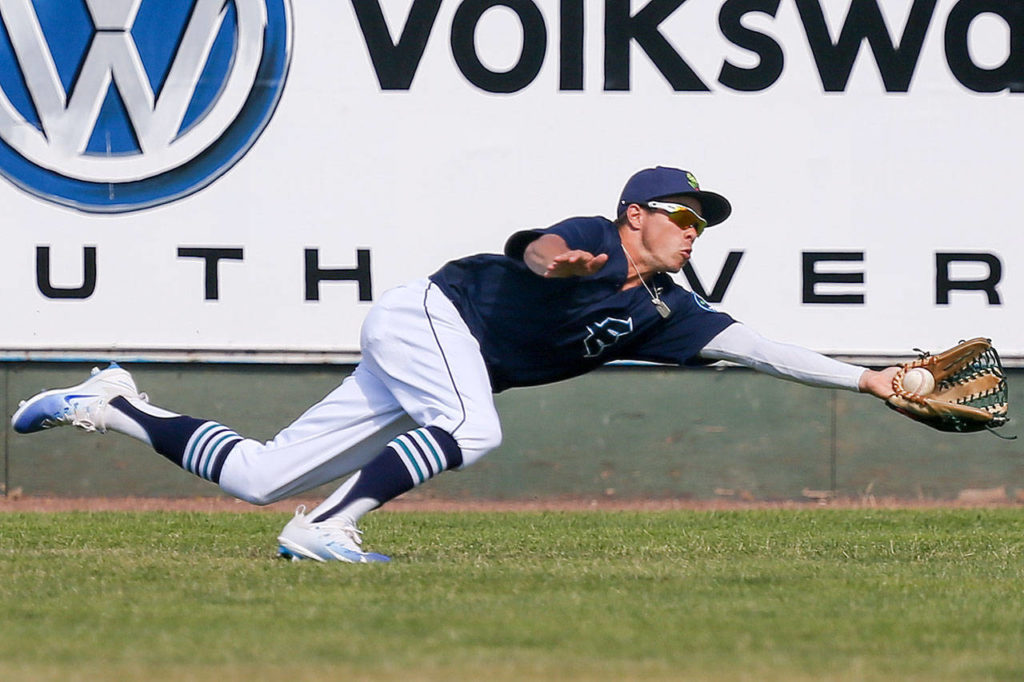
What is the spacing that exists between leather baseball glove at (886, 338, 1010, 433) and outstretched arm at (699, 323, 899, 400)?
87 millimetres

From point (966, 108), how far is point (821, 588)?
539 centimetres

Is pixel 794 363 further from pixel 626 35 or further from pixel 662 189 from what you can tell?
pixel 626 35

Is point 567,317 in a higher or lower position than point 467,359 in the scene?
higher

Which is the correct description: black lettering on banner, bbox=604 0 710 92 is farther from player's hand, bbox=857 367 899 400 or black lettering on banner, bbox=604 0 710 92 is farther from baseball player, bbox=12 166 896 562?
player's hand, bbox=857 367 899 400

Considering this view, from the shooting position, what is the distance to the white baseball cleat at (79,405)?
6.20 metres

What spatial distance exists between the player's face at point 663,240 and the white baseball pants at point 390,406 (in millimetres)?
700

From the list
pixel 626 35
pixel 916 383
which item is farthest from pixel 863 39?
pixel 916 383

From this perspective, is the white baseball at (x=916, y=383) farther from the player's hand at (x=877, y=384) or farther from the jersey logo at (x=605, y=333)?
the jersey logo at (x=605, y=333)


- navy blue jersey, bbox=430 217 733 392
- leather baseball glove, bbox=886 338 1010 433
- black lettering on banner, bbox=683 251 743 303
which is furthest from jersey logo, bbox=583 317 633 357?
black lettering on banner, bbox=683 251 743 303

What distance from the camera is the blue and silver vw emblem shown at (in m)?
9.80

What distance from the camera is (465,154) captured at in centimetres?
991

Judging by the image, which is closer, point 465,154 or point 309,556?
point 309,556

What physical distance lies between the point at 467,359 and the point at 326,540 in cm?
78

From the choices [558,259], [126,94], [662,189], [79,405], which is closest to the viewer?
[558,259]
